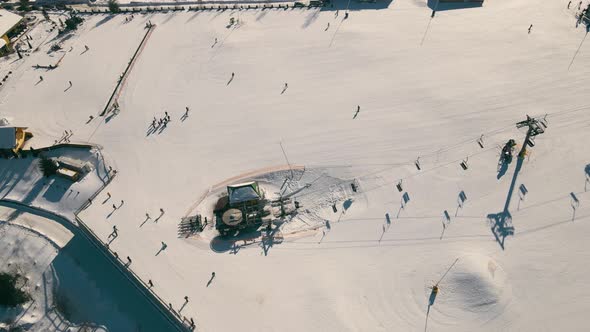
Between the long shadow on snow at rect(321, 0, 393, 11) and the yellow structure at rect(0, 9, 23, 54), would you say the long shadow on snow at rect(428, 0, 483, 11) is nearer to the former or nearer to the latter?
the long shadow on snow at rect(321, 0, 393, 11)

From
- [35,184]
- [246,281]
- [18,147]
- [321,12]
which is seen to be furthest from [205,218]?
[321,12]

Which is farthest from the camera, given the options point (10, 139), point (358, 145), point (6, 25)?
point (6, 25)

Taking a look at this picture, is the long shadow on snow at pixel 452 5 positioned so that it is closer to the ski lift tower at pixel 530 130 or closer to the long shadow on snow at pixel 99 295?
the ski lift tower at pixel 530 130

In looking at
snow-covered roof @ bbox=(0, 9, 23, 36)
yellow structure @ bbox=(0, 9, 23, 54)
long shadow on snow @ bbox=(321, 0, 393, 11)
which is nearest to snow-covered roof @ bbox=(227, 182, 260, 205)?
long shadow on snow @ bbox=(321, 0, 393, 11)

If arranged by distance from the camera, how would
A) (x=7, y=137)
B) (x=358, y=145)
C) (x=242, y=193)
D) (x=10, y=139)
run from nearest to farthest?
1. (x=242, y=193)
2. (x=358, y=145)
3. (x=10, y=139)
4. (x=7, y=137)

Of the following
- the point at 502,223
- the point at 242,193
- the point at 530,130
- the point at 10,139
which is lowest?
the point at 502,223

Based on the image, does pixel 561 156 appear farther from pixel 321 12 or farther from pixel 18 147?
pixel 18 147

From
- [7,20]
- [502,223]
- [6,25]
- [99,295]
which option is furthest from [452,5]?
[7,20]

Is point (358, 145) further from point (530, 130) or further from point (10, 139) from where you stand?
point (10, 139)
